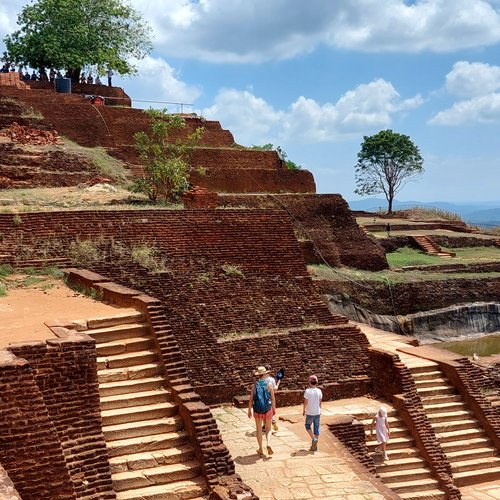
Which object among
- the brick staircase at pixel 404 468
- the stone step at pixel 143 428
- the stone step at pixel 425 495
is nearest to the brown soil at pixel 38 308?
the stone step at pixel 143 428

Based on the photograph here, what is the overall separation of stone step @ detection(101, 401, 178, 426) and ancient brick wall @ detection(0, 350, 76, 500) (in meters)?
1.23

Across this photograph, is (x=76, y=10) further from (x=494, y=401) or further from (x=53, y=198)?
(x=494, y=401)

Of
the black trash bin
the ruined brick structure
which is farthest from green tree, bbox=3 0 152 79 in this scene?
the ruined brick structure

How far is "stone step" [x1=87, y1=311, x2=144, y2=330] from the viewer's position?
24.6ft

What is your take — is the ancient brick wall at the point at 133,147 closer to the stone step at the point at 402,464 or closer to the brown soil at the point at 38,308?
the brown soil at the point at 38,308

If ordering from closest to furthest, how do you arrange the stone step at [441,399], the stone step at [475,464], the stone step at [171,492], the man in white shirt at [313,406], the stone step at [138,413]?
the stone step at [171,492] < the stone step at [138,413] < the man in white shirt at [313,406] < the stone step at [475,464] < the stone step at [441,399]

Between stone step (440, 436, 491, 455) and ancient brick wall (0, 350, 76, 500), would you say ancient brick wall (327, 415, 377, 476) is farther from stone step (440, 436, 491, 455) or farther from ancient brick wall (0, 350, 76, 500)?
ancient brick wall (0, 350, 76, 500)

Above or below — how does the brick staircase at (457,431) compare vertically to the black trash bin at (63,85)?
below

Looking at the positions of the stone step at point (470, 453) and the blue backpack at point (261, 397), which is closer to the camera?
the blue backpack at point (261, 397)

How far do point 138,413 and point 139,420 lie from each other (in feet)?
0.25

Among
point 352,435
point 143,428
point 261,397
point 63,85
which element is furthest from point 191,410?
point 63,85

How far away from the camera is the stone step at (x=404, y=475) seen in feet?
30.9

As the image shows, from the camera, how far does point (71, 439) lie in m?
6.12

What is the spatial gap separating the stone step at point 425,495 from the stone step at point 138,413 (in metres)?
4.08
